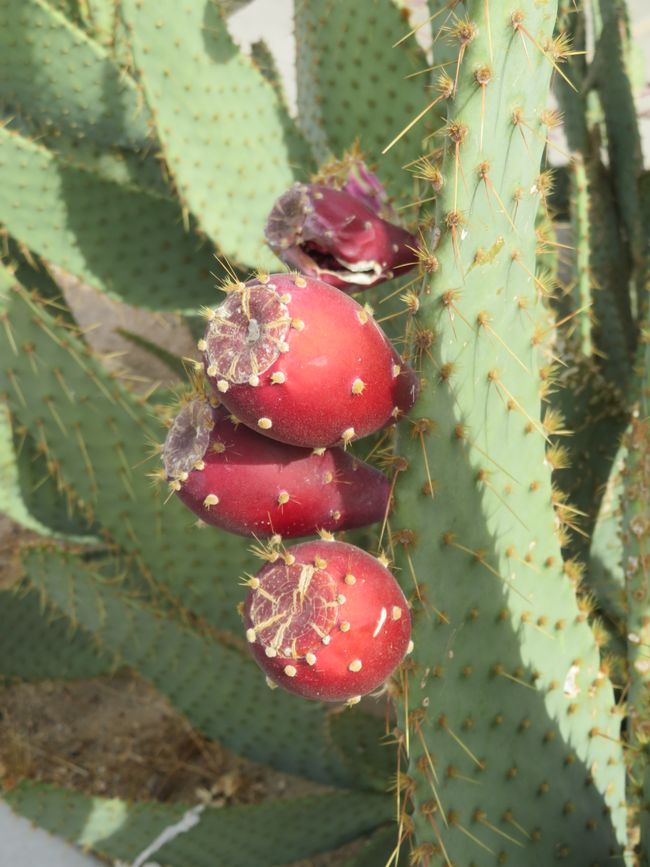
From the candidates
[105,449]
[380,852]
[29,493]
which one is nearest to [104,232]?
[29,493]

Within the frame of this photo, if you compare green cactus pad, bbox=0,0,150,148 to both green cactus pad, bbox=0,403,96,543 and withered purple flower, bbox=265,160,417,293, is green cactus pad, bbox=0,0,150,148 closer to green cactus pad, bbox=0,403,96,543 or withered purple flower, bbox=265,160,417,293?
green cactus pad, bbox=0,403,96,543

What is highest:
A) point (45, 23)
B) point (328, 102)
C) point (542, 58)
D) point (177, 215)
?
point (45, 23)

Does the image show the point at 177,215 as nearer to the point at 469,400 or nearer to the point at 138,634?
the point at 138,634

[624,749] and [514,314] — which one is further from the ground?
[514,314]

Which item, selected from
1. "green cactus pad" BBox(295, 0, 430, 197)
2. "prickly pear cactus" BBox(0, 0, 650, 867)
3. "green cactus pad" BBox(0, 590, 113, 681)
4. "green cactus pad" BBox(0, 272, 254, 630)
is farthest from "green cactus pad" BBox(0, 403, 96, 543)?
"green cactus pad" BBox(295, 0, 430, 197)

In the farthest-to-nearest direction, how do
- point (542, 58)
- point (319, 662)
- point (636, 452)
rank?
point (636, 452)
point (542, 58)
point (319, 662)

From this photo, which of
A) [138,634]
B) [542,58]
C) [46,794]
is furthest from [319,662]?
[46,794]

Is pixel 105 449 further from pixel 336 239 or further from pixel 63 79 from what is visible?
pixel 63 79
